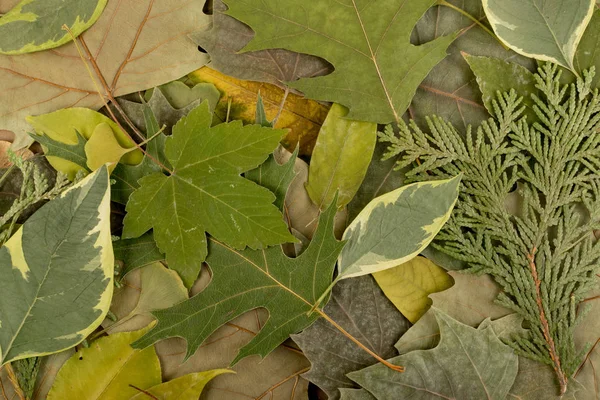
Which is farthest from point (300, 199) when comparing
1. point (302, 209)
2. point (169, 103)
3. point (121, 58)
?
point (121, 58)

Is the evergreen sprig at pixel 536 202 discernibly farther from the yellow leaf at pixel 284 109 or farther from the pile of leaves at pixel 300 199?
the yellow leaf at pixel 284 109

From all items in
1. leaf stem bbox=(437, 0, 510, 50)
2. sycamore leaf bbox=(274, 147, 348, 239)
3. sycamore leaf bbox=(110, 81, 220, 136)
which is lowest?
sycamore leaf bbox=(274, 147, 348, 239)

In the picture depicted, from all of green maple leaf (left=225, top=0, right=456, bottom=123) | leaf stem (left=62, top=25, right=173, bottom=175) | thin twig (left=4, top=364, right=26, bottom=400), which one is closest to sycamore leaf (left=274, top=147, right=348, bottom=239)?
green maple leaf (left=225, top=0, right=456, bottom=123)

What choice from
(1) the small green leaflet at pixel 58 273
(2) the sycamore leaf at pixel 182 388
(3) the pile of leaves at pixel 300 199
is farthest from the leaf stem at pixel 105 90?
(2) the sycamore leaf at pixel 182 388

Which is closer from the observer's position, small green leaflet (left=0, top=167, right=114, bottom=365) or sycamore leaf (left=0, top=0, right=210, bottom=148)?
small green leaflet (left=0, top=167, right=114, bottom=365)

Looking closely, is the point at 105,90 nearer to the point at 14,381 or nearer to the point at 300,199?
the point at 300,199

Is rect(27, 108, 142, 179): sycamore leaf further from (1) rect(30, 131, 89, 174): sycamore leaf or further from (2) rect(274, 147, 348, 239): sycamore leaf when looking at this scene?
(2) rect(274, 147, 348, 239): sycamore leaf
